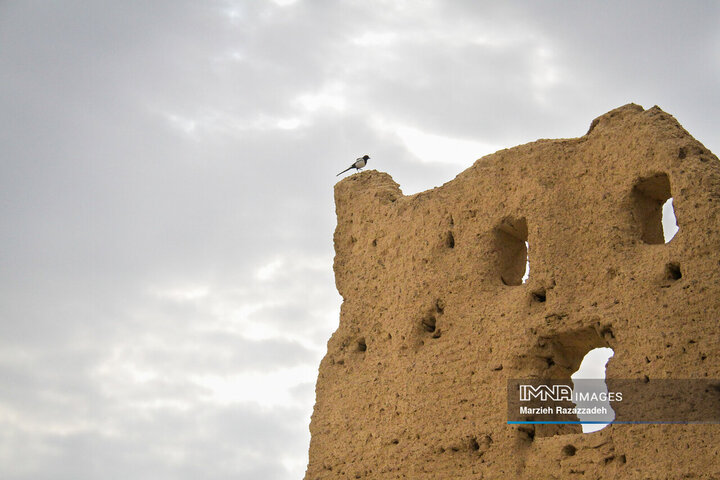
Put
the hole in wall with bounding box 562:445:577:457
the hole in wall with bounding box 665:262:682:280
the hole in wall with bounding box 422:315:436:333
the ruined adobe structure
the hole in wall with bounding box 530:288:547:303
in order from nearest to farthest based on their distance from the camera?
the ruined adobe structure
the hole in wall with bounding box 665:262:682:280
the hole in wall with bounding box 562:445:577:457
the hole in wall with bounding box 530:288:547:303
the hole in wall with bounding box 422:315:436:333

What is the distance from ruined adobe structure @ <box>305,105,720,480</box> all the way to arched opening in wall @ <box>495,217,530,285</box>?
21mm

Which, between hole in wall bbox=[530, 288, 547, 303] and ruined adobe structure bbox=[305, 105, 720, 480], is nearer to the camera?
ruined adobe structure bbox=[305, 105, 720, 480]

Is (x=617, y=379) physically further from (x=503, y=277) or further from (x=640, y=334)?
(x=503, y=277)

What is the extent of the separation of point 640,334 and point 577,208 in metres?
1.54

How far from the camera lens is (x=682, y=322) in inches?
305

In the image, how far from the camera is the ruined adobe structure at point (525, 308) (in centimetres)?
782

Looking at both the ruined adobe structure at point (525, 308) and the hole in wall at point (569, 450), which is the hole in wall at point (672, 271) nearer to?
the ruined adobe structure at point (525, 308)

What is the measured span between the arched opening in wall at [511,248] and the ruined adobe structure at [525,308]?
2 cm

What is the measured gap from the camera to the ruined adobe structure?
7.82m

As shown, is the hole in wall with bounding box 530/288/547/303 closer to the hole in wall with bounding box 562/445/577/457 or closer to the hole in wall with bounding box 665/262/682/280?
the hole in wall with bounding box 665/262/682/280

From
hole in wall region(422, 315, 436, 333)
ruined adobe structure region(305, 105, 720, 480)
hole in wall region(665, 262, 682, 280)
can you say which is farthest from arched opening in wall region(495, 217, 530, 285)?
hole in wall region(665, 262, 682, 280)

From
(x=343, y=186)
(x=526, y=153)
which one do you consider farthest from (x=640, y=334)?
(x=343, y=186)

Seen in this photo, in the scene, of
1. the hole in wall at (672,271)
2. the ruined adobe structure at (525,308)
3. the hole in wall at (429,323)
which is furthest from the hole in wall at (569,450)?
the hole in wall at (429,323)

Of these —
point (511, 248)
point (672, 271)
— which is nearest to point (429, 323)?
point (511, 248)
